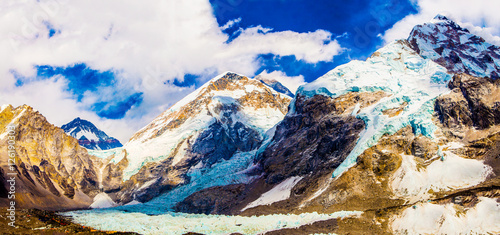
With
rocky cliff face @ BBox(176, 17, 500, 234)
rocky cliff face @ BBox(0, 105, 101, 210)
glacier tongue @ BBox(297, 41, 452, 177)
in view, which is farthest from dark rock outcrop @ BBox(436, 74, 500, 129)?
rocky cliff face @ BBox(0, 105, 101, 210)

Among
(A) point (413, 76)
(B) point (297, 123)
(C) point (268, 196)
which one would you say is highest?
(A) point (413, 76)

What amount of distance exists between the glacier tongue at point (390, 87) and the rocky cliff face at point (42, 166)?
111923 millimetres

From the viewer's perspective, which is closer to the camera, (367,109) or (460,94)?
(460,94)

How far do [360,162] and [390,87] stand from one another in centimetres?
5004

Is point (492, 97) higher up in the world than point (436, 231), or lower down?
higher up

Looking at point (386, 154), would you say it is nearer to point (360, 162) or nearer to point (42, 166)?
point (360, 162)

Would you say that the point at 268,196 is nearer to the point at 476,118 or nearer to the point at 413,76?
the point at 476,118

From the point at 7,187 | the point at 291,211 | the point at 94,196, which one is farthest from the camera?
the point at 94,196

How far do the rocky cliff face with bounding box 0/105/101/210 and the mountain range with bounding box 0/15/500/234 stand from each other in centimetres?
62

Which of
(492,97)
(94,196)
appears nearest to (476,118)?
(492,97)

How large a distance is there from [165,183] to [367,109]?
11363 cm

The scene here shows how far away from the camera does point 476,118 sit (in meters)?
103

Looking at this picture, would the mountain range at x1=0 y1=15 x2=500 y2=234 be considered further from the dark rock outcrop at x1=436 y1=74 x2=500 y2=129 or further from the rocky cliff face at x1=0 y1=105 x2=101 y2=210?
the rocky cliff face at x1=0 y1=105 x2=101 y2=210

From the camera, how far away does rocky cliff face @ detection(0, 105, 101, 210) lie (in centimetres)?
14050
